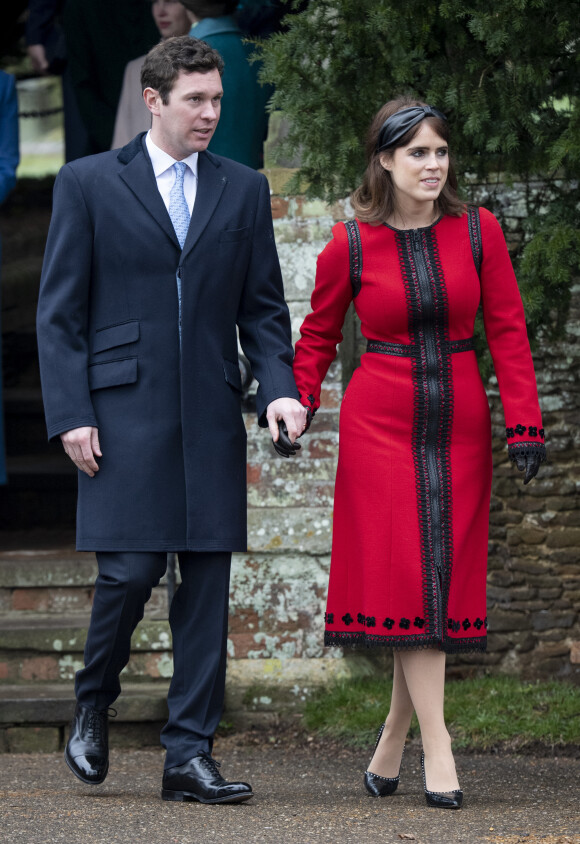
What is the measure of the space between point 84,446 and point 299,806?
119 cm

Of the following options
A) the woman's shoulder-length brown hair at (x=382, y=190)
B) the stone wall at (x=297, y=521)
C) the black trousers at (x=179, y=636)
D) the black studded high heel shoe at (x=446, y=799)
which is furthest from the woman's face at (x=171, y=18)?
the black studded high heel shoe at (x=446, y=799)

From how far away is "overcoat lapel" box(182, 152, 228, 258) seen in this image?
12.4 feet

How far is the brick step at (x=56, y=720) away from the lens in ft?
17.6

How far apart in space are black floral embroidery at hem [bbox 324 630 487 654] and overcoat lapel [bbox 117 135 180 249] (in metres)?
1.22

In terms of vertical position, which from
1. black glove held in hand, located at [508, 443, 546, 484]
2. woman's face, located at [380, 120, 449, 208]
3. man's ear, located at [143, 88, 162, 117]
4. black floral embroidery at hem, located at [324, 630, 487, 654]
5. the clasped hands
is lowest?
black floral embroidery at hem, located at [324, 630, 487, 654]

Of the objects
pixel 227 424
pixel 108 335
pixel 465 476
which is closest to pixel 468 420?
pixel 465 476

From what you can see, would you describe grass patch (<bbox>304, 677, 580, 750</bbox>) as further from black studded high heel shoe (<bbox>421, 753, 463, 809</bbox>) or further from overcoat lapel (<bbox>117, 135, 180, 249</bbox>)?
overcoat lapel (<bbox>117, 135, 180, 249</bbox>)

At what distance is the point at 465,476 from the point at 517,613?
6.99ft

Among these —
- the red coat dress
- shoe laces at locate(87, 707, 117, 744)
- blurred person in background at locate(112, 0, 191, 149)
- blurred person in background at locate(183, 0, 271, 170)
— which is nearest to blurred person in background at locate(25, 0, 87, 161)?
blurred person in background at locate(112, 0, 191, 149)

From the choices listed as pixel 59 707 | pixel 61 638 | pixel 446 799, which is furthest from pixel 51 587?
pixel 446 799

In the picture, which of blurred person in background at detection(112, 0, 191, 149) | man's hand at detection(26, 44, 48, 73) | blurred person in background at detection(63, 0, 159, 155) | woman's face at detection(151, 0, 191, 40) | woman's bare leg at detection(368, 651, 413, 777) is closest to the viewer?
woman's bare leg at detection(368, 651, 413, 777)

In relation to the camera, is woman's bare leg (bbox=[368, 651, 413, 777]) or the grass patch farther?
the grass patch

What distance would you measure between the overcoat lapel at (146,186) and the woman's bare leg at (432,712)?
136 cm

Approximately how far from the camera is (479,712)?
5332 mm
